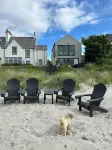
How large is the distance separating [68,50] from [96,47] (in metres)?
6.99

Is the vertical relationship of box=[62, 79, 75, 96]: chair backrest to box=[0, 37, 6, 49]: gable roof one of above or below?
below

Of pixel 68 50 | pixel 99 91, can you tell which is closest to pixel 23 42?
pixel 68 50

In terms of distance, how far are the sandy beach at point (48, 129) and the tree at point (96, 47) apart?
2729cm

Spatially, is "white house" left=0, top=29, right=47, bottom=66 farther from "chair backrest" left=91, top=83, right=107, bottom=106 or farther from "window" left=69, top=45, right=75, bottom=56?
"chair backrest" left=91, top=83, right=107, bottom=106

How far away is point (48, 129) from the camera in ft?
19.9

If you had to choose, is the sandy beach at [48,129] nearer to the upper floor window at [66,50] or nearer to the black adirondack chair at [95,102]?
the black adirondack chair at [95,102]

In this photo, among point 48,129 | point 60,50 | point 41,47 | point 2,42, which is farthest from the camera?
point 41,47

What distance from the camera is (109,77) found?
1420 cm

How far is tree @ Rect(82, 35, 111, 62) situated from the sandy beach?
89.5 ft

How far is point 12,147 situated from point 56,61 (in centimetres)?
3520

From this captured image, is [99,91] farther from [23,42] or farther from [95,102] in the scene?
[23,42]

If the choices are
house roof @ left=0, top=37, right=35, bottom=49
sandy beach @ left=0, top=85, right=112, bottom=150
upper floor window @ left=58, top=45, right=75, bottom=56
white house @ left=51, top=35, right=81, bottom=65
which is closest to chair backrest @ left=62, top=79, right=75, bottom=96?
sandy beach @ left=0, top=85, right=112, bottom=150

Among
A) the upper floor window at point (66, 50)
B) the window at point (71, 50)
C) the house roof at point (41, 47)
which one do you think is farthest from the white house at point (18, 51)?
the window at point (71, 50)

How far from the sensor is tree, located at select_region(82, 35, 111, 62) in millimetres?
35125
